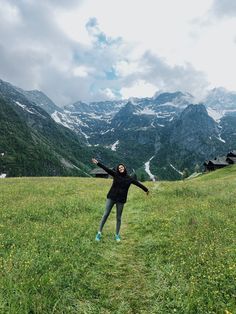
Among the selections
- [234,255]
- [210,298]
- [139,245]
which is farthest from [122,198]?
[210,298]

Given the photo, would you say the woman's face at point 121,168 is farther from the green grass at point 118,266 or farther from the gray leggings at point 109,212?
the green grass at point 118,266

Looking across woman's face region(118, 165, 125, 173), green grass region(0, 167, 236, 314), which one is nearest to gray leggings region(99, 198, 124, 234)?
green grass region(0, 167, 236, 314)

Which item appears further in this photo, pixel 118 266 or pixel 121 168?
pixel 121 168

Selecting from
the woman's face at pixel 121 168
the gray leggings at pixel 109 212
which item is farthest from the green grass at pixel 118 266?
the woman's face at pixel 121 168

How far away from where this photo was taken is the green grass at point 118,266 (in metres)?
9.52

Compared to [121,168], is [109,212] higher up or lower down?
lower down

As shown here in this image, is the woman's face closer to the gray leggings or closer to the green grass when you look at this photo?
the gray leggings

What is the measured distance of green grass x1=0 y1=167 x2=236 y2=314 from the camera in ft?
31.2

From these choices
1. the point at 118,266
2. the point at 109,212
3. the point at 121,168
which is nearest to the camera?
the point at 118,266

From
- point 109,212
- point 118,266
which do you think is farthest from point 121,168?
point 118,266

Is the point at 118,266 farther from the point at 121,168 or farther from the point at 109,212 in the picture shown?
the point at 121,168

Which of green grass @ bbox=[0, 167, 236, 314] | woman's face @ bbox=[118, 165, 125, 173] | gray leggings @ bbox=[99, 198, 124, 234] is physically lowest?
green grass @ bbox=[0, 167, 236, 314]

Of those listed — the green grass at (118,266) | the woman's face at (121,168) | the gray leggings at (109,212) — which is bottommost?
the green grass at (118,266)

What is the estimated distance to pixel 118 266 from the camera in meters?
12.8
